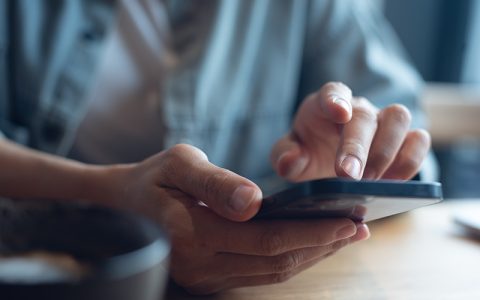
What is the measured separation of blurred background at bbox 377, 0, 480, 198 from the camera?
1.37 metres

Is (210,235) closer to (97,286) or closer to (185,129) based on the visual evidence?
(97,286)

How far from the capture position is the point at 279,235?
374mm

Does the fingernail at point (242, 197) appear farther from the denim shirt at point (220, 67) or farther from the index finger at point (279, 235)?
the denim shirt at point (220, 67)

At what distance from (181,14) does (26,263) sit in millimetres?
563

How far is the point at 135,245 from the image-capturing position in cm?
28

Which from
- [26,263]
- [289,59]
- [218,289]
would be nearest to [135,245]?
[26,263]

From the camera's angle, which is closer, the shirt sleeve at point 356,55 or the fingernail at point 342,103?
the fingernail at point 342,103

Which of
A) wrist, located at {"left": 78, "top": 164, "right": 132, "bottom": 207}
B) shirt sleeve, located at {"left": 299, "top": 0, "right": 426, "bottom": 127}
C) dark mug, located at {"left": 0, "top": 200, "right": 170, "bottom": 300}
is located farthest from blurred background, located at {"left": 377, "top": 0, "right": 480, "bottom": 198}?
dark mug, located at {"left": 0, "top": 200, "right": 170, "bottom": 300}

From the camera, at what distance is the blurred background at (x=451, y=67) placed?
1374mm

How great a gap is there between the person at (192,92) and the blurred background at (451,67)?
0.57 metres

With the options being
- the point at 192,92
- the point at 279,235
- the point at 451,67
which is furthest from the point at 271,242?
the point at 451,67

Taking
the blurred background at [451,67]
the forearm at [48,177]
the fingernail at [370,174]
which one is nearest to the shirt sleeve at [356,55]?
the fingernail at [370,174]

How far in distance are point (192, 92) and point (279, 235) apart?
0.42m

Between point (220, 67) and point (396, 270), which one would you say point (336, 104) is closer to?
point (396, 270)
